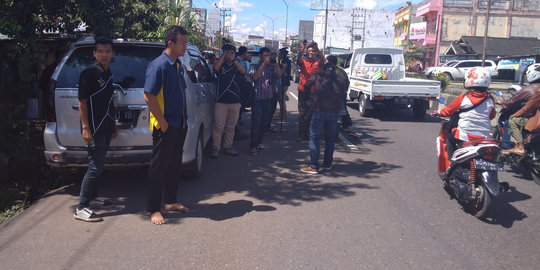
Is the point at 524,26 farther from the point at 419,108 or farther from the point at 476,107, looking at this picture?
the point at 476,107

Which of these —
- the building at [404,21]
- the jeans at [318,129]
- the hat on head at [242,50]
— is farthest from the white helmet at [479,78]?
the building at [404,21]

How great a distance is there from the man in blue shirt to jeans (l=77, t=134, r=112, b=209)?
0.53 meters

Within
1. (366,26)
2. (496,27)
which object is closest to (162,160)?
(496,27)

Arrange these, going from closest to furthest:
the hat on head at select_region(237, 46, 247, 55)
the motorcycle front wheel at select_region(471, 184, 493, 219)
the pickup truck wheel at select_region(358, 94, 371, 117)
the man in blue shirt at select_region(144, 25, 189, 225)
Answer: the man in blue shirt at select_region(144, 25, 189, 225) < the motorcycle front wheel at select_region(471, 184, 493, 219) < the hat on head at select_region(237, 46, 247, 55) < the pickup truck wheel at select_region(358, 94, 371, 117)

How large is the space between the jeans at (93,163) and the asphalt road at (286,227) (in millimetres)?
282

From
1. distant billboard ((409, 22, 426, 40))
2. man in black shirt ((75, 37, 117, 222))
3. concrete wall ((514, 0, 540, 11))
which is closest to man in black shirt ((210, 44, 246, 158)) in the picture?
man in black shirt ((75, 37, 117, 222))

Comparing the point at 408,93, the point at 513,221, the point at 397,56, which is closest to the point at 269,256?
the point at 513,221

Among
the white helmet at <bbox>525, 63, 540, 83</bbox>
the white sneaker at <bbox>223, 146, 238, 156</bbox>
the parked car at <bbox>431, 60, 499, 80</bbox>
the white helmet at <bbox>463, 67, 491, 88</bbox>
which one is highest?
the parked car at <bbox>431, 60, 499, 80</bbox>

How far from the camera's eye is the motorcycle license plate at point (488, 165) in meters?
4.82

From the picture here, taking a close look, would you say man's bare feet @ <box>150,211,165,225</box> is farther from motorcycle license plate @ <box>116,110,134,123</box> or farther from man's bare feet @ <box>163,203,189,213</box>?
motorcycle license plate @ <box>116,110,134,123</box>

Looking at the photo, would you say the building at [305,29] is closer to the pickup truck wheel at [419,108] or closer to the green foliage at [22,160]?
the pickup truck wheel at [419,108]

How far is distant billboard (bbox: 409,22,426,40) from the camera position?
4619 cm

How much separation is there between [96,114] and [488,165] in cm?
415

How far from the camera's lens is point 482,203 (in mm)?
4828
